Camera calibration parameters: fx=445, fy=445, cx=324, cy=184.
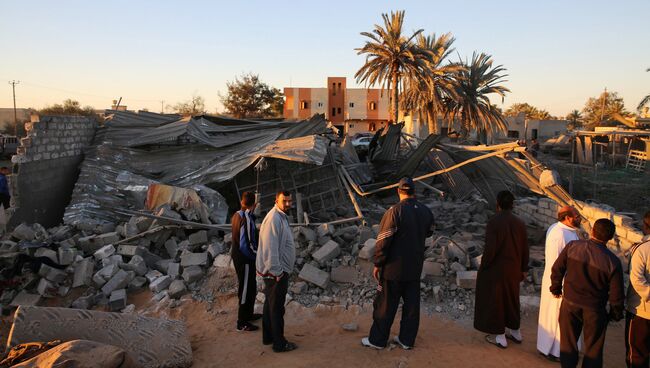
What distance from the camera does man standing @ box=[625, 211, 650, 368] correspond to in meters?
3.79

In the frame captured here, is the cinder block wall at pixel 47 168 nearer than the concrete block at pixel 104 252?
No

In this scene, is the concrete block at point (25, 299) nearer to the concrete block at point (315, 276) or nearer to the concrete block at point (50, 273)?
the concrete block at point (50, 273)

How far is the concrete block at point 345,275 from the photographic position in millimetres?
6770

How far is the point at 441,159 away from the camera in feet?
43.4

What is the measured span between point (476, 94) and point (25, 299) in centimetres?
2528

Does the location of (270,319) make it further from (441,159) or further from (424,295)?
(441,159)

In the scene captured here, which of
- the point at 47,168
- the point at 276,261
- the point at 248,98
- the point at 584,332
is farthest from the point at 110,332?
the point at 248,98

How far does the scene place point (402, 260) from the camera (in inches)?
178

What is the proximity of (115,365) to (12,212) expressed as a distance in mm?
6224

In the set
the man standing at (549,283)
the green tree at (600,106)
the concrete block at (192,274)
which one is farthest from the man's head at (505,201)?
the green tree at (600,106)

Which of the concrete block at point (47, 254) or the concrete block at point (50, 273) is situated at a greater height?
the concrete block at point (47, 254)

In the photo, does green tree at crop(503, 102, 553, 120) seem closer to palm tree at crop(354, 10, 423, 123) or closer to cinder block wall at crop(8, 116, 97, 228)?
palm tree at crop(354, 10, 423, 123)

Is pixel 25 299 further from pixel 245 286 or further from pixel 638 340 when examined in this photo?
pixel 638 340

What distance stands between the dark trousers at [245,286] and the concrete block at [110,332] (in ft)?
2.80
